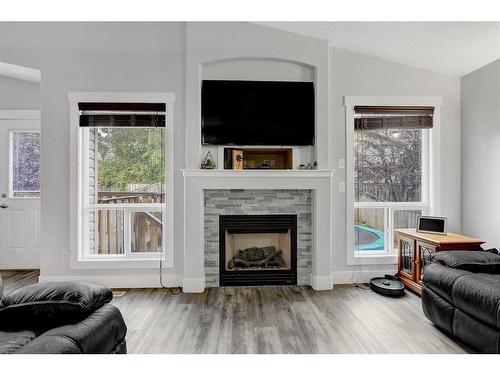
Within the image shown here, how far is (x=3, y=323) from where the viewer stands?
1.56 metres

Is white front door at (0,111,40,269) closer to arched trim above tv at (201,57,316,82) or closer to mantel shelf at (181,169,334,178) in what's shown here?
mantel shelf at (181,169,334,178)

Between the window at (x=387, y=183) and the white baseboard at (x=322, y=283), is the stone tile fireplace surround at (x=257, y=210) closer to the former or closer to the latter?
the white baseboard at (x=322, y=283)

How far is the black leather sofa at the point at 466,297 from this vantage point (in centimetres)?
199

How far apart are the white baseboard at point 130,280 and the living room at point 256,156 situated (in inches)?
0.6

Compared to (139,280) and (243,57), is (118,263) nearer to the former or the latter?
(139,280)

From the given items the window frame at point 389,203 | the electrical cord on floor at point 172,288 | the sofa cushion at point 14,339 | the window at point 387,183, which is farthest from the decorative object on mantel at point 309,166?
the sofa cushion at point 14,339

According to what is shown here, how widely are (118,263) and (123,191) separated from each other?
32.9 inches

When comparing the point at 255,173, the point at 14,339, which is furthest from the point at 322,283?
the point at 14,339

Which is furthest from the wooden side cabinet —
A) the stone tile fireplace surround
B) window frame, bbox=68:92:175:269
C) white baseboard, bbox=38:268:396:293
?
window frame, bbox=68:92:175:269

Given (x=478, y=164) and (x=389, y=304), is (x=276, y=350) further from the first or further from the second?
(x=478, y=164)

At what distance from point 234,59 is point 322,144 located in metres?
1.39

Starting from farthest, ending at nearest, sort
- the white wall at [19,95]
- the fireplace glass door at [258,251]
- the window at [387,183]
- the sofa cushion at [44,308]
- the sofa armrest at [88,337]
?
the white wall at [19,95] < the window at [387,183] < the fireplace glass door at [258,251] < the sofa cushion at [44,308] < the sofa armrest at [88,337]
